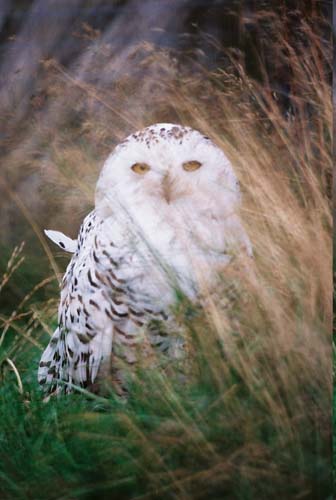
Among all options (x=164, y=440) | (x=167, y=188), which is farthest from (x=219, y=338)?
(x=167, y=188)

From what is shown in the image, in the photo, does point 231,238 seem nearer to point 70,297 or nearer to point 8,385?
point 70,297

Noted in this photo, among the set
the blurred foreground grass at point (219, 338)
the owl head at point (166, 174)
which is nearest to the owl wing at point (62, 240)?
the blurred foreground grass at point (219, 338)

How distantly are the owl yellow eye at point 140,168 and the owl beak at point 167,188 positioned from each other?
6 centimetres

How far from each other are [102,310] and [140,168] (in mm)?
422

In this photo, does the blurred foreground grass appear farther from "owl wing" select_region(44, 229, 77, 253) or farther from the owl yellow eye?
the owl yellow eye

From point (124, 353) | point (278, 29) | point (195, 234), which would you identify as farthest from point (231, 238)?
point (278, 29)

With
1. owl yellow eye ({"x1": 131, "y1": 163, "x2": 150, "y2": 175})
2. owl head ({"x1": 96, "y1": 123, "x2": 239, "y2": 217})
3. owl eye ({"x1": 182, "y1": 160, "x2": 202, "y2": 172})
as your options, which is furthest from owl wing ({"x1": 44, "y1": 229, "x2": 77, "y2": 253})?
owl eye ({"x1": 182, "y1": 160, "x2": 202, "y2": 172})

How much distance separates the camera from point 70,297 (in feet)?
8.24

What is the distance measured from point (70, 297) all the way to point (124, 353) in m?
0.23

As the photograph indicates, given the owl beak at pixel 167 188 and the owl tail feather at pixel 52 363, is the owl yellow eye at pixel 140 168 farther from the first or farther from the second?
the owl tail feather at pixel 52 363

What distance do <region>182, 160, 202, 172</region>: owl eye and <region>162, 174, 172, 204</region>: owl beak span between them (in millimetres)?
56

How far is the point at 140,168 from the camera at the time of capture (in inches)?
96.7

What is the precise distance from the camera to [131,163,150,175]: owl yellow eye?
2453 millimetres

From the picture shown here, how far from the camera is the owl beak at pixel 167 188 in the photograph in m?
2.45
